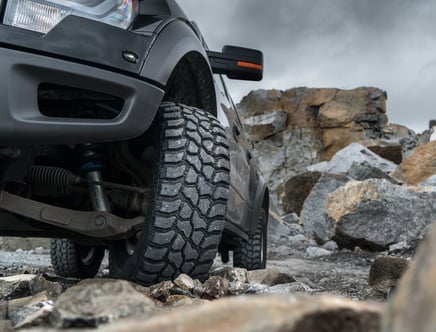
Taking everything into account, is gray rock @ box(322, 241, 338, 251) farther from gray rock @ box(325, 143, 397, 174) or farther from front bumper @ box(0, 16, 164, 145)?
gray rock @ box(325, 143, 397, 174)

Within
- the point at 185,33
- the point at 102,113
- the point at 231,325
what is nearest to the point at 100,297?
the point at 231,325

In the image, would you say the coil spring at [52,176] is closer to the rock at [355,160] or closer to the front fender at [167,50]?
the front fender at [167,50]

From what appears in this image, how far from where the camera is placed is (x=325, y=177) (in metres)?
9.29

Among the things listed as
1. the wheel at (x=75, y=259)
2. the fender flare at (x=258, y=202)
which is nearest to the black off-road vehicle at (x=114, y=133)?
the wheel at (x=75, y=259)

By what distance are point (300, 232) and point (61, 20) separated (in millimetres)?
9659

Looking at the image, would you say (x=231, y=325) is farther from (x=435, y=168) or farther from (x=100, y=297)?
(x=435, y=168)

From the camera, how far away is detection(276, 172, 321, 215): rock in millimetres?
12406

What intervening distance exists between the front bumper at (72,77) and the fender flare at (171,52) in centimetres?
3

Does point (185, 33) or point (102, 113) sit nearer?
point (102, 113)

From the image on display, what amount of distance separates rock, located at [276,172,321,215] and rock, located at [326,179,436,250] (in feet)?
18.8

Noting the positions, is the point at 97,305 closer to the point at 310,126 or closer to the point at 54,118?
the point at 54,118

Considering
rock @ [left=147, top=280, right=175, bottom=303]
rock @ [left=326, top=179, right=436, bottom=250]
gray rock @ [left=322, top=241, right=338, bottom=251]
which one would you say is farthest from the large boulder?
rock @ [left=147, top=280, right=175, bottom=303]

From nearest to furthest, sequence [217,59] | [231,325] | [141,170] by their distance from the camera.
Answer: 1. [231,325]
2. [141,170]
3. [217,59]

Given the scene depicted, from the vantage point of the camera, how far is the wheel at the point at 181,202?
2.02 metres
